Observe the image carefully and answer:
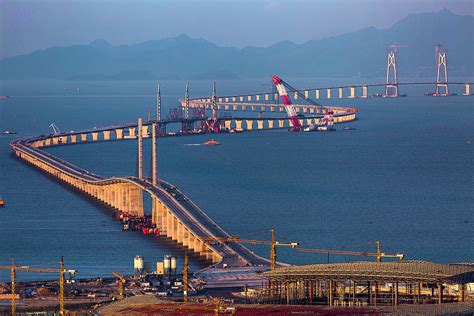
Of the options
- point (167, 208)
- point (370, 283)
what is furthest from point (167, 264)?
point (370, 283)

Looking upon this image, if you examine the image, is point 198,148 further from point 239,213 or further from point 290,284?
point 290,284

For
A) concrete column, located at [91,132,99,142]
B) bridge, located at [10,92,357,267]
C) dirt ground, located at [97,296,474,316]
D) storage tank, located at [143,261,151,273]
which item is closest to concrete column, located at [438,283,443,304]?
dirt ground, located at [97,296,474,316]

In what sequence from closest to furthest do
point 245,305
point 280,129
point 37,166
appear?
1. point 245,305
2. point 37,166
3. point 280,129

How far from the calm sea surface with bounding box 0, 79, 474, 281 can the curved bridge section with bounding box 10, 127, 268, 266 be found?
2.99 ft

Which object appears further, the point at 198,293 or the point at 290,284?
the point at 198,293

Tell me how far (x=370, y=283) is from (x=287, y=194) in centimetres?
3696

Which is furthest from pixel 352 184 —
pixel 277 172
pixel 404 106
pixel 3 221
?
pixel 404 106

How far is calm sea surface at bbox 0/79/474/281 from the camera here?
51656mm

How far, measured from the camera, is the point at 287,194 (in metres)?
69.8

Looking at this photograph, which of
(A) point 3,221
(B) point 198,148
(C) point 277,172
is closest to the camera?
(A) point 3,221

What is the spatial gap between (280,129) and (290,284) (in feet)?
306

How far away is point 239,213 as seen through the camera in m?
61.5

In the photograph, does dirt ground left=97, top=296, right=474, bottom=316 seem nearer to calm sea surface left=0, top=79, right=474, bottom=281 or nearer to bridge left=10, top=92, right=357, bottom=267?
calm sea surface left=0, top=79, right=474, bottom=281

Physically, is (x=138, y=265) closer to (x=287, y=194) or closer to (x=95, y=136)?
(x=287, y=194)
